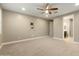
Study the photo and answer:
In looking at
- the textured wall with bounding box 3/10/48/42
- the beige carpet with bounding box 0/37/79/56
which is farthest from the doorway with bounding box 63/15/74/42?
the textured wall with bounding box 3/10/48/42

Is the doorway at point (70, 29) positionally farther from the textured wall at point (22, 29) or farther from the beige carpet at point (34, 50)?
the textured wall at point (22, 29)

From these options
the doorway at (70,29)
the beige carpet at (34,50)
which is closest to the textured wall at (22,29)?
the beige carpet at (34,50)

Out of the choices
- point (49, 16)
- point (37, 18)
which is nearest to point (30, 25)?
point (37, 18)

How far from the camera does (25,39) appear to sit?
4.27 m

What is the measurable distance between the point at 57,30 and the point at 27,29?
2.10 m

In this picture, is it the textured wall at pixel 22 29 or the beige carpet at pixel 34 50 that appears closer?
the beige carpet at pixel 34 50

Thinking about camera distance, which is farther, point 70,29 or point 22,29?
point 70,29

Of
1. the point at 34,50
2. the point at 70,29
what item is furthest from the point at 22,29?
the point at 70,29

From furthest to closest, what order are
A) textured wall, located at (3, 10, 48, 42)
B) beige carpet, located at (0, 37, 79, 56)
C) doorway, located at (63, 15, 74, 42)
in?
doorway, located at (63, 15, 74, 42)
textured wall, located at (3, 10, 48, 42)
beige carpet, located at (0, 37, 79, 56)

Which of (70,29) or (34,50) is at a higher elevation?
(70,29)

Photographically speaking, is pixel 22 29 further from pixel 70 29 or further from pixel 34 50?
pixel 70 29

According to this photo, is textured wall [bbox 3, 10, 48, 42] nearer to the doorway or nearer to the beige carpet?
the beige carpet

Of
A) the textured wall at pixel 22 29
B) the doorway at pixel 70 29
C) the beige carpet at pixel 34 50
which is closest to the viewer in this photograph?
the beige carpet at pixel 34 50

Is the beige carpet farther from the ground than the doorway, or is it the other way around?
the doorway
